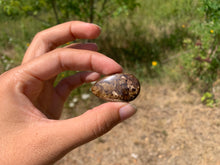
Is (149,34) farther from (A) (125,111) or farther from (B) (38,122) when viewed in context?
(B) (38,122)

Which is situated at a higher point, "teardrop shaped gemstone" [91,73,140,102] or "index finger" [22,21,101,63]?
"index finger" [22,21,101,63]

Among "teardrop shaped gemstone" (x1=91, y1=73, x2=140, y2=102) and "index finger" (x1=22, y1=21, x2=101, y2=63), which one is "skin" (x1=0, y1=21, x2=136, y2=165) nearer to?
"teardrop shaped gemstone" (x1=91, y1=73, x2=140, y2=102)

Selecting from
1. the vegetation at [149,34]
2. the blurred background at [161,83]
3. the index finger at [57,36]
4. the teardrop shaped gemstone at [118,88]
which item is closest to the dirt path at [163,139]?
the blurred background at [161,83]

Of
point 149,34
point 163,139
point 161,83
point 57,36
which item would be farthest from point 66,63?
point 149,34

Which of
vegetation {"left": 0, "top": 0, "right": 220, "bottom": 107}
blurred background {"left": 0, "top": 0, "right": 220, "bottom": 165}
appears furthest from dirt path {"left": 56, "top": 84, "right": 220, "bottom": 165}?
vegetation {"left": 0, "top": 0, "right": 220, "bottom": 107}

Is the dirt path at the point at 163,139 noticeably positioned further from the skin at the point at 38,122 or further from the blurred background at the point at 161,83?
the skin at the point at 38,122

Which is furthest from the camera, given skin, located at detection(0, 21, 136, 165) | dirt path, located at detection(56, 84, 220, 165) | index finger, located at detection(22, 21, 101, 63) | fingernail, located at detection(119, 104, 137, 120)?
dirt path, located at detection(56, 84, 220, 165)

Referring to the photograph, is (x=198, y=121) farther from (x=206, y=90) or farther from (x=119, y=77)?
(x=119, y=77)
